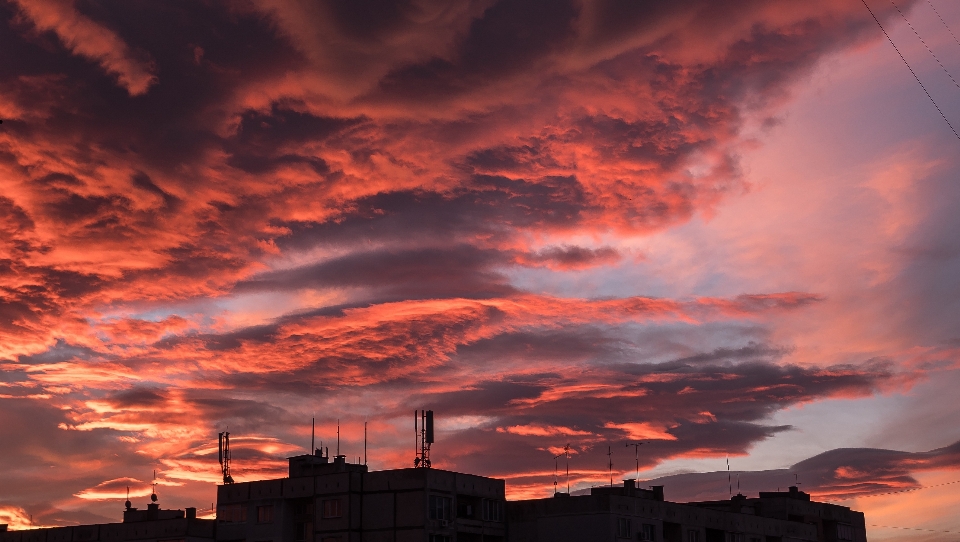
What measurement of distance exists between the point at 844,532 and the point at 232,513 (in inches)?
4098

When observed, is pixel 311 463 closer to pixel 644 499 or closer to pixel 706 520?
pixel 644 499

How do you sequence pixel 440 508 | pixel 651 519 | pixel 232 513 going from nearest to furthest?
pixel 440 508 < pixel 651 519 < pixel 232 513

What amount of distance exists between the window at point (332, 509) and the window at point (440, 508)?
10.9m

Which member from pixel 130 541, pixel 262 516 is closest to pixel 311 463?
pixel 262 516

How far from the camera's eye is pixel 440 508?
12144 centimetres

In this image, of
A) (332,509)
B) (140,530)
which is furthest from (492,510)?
(140,530)

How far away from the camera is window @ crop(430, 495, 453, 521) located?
4729 inches

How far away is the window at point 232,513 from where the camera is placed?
132875 millimetres

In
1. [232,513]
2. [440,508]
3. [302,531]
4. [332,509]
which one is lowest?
[302,531]

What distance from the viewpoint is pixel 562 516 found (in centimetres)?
12825

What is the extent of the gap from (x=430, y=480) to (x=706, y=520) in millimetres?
45386

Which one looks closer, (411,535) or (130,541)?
(411,535)

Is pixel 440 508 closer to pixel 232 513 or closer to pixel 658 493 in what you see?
pixel 232 513

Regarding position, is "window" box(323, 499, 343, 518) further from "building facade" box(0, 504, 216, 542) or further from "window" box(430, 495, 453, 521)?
"building facade" box(0, 504, 216, 542)
